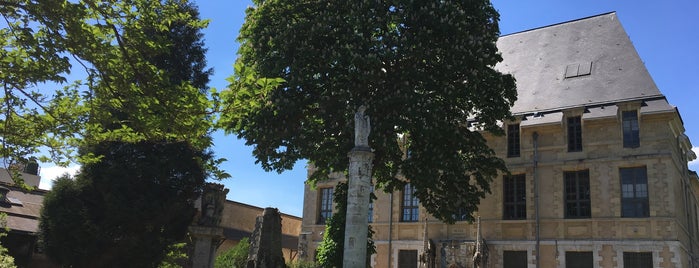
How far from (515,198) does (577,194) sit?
2573 mm

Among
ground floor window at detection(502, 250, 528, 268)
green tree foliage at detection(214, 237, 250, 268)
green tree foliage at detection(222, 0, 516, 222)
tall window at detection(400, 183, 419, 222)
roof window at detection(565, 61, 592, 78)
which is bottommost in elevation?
green tree foliage at detection(214, 237, 250, 268)

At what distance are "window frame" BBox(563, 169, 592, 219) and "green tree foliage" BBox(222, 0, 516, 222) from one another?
684 cm

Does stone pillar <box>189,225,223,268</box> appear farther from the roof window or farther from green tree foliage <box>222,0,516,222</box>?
the roof window

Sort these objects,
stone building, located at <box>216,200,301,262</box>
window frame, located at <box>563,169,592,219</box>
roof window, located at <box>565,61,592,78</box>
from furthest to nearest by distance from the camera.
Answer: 1. stone building, located at <box>216,200,301,262</box>
2. roof window, located at <box>565,61,592,78</box>
3. window frame, located at <box>563,169,592,219</box>

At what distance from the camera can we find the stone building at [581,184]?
850 inches

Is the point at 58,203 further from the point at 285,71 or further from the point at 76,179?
the point at 285,71

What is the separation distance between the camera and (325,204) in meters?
30.3

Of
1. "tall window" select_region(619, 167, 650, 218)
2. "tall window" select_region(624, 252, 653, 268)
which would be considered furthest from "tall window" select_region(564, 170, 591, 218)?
"tall window" select_region(624, 252, 653, 268)

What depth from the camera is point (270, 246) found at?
48.1 ft

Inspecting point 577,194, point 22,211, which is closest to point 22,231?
point 22,211

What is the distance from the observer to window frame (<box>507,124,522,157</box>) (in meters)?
25.1

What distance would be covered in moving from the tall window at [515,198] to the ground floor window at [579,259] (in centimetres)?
245

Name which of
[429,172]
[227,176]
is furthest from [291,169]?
[227,176]

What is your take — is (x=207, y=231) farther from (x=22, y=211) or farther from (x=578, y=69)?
(x=578, y=69)
